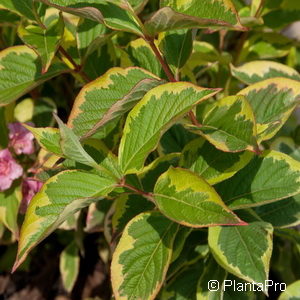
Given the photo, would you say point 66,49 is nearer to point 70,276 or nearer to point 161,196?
point 161,196

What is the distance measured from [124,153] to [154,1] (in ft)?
2.11

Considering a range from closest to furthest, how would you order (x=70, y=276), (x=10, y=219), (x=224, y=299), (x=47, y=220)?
(x=47, y=220)
(x=224, y=299)
(x=10, y=219)
(x=70, y=276)

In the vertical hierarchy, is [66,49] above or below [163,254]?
above

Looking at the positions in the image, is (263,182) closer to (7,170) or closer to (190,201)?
(190,201)

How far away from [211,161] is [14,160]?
0.53 metres

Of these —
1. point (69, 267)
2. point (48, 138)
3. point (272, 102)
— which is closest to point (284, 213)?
point (272, 102)

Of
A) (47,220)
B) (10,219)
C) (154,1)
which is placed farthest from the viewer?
(154,1)

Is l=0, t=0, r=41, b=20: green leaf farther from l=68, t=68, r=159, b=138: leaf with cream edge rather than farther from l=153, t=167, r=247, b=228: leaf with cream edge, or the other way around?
l=153, t=167, r=247, b=228: leaf with cream edge

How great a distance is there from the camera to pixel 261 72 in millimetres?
1202

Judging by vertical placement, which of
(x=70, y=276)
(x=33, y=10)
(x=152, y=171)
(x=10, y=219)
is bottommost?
(x=70, y=276)

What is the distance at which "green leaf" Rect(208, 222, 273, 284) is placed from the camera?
0.86 meters

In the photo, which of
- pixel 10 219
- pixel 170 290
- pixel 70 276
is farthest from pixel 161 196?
pixel 70 276

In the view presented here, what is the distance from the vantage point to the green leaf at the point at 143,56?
39.5 inches

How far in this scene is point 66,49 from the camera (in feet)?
3.58
